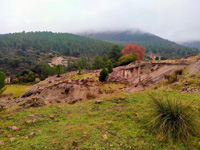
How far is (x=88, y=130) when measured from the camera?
4.69m

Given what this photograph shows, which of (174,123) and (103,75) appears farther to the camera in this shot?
(103,75)

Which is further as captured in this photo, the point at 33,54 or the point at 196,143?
the point at 33,54

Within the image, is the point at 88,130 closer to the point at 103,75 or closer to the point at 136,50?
the point at 103,75

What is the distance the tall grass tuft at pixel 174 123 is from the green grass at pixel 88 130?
0.18m

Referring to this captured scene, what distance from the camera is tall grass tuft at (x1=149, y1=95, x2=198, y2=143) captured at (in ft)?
13.0

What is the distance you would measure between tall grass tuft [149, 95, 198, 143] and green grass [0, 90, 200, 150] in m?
0.18

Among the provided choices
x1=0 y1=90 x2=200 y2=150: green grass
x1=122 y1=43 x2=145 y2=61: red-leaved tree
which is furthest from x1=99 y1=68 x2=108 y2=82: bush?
x1=122 y1=43 x2=145 y2=61: red-leaved tree

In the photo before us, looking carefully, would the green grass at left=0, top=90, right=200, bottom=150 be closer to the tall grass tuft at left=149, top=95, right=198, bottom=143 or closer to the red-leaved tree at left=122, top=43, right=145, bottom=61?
the tall grass tuft at left=149, top=95, right=198, bottom=143

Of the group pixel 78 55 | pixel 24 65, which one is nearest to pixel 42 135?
pixel 24 65

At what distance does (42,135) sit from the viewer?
458cm

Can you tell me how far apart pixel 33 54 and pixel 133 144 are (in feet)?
309

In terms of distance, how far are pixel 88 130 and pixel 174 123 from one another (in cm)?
287

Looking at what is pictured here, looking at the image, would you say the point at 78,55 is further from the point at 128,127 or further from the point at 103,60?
the point at 128,127

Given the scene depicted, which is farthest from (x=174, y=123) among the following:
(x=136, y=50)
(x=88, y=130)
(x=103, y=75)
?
(x=136, y=50)
